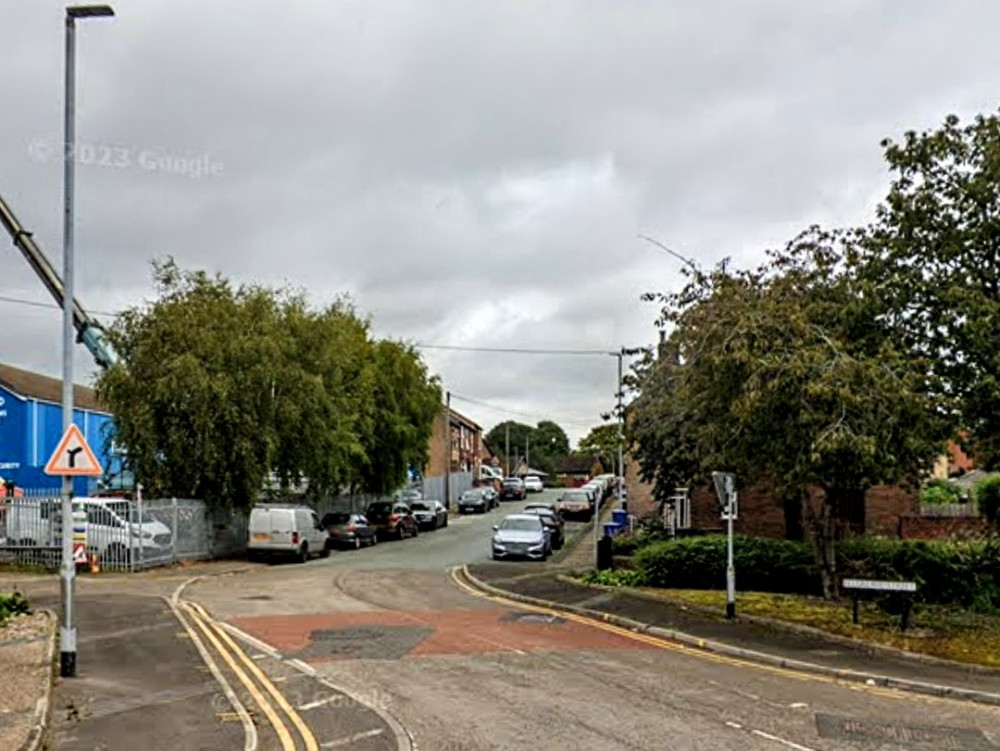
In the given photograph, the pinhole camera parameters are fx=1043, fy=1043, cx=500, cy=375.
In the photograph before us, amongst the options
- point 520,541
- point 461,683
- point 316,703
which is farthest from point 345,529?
point 316,703

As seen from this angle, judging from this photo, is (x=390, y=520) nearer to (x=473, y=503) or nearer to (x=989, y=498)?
(x=473, y=503)

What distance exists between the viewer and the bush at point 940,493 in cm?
4053

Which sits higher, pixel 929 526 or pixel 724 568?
pixel 929 526

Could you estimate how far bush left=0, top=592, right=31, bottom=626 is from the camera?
1771 centimetres

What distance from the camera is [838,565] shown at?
864 inches

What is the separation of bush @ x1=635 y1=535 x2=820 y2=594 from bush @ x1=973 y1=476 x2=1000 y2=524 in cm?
1053

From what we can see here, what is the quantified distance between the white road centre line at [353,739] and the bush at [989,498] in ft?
83.0

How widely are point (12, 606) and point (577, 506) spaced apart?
41.0 m

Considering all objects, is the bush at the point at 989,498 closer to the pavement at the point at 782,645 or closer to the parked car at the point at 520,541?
the parked car at the point at 520,541

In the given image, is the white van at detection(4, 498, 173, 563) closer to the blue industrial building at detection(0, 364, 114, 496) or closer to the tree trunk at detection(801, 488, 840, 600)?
the blue industrial building at detection(0, 364, 114, 496)

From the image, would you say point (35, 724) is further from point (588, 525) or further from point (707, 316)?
point (588, 525)

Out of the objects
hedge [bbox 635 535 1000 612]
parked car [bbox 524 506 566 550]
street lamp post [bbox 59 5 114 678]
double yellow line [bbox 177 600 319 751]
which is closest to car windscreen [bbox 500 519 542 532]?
parked car [bbox 524 506 566 550]

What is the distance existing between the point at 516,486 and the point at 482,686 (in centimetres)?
6949

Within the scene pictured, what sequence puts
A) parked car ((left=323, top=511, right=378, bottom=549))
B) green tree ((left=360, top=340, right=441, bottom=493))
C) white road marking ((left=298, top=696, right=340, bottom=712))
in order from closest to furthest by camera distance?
white road marking ((left=298, top=696, right=340, bottom=712)), parked car ((left=323, top=511, right=378, bottom=549)), green tree ((left=360, top=340, right=441, bottom=493))
